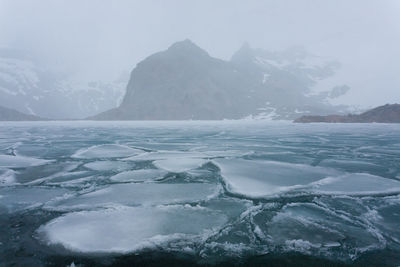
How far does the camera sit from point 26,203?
8312 mm

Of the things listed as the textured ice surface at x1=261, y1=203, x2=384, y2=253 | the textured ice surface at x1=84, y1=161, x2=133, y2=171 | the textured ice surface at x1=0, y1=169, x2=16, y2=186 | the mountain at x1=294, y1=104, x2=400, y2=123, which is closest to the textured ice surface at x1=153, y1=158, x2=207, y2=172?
the textured ice surface at x1=84, y1=161, x2=133, y2=171

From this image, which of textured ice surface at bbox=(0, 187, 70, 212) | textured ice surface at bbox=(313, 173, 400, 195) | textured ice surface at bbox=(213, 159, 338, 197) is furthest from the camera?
textured ice surface at bbox=(213, 159, 338, 197)

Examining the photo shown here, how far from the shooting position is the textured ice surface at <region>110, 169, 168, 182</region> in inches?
448

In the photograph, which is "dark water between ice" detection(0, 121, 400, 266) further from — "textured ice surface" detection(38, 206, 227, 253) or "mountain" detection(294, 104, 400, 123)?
"mountain" detection(294, 104, 400, 123)

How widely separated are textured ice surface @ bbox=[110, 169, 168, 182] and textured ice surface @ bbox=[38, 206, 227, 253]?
3552 mm

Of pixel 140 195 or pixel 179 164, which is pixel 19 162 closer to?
pixel 179 164

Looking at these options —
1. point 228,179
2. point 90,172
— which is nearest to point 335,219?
point 228,179

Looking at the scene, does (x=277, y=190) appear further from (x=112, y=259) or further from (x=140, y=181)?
(x=112, y=259)

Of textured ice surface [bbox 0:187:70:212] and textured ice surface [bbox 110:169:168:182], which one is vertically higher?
textured ice surface [bbox 110:169:168:182]

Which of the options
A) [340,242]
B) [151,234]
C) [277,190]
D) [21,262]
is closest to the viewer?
[21,262]

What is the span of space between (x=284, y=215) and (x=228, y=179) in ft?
13.5

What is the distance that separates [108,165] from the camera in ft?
48.0

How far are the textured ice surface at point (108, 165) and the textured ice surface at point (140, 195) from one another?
11.5 ft

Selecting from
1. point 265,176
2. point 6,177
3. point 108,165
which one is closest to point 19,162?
point 6,177
